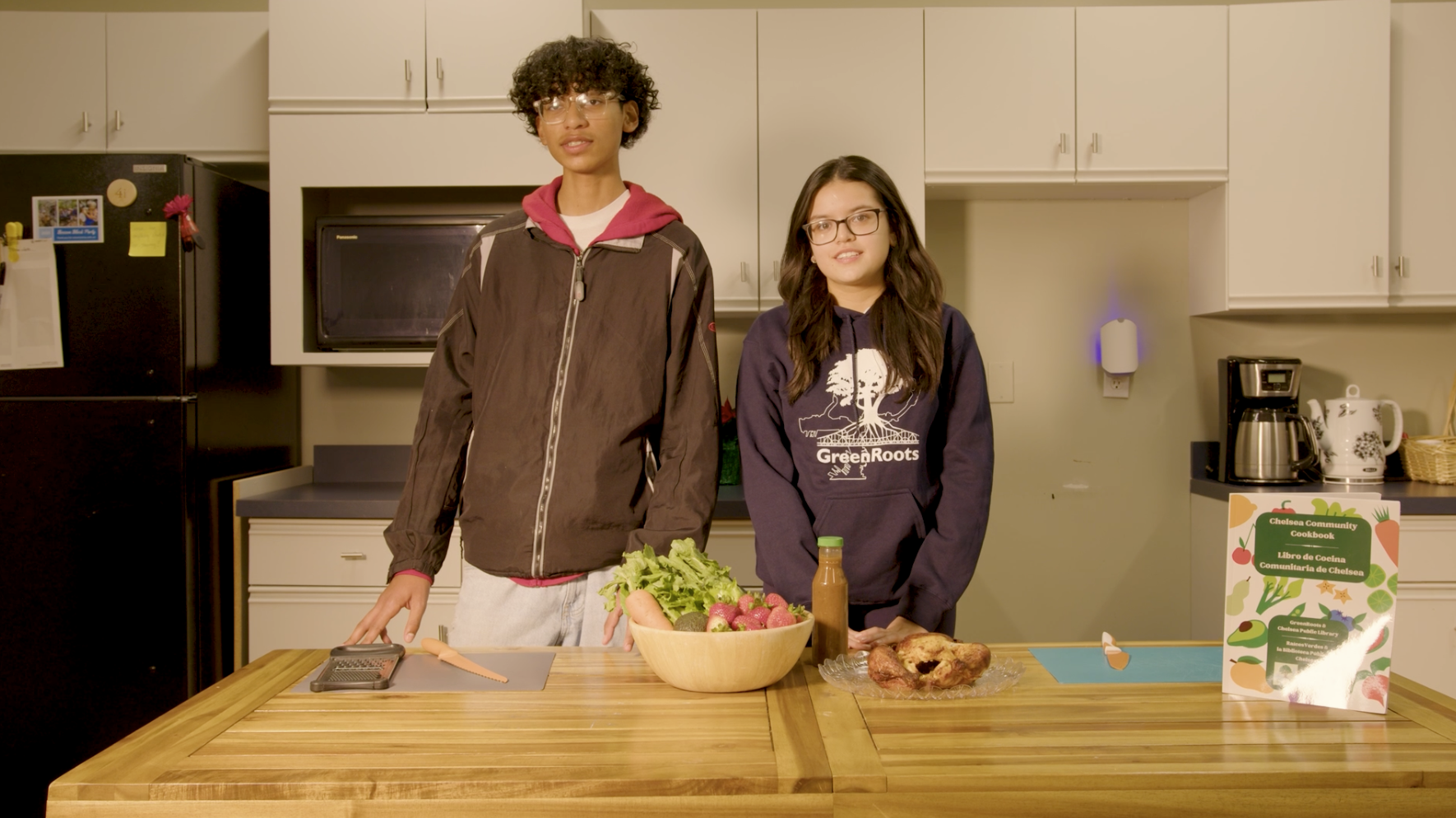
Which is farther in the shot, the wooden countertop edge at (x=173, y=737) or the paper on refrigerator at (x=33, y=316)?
the paper on refrigerator at (x=33, y=316)

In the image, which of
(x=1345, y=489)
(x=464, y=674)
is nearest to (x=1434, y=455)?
(x=1345, y=489)

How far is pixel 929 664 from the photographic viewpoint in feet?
3.56

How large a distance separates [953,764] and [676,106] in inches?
82.8

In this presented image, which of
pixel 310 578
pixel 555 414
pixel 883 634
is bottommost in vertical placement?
pixel 310 578

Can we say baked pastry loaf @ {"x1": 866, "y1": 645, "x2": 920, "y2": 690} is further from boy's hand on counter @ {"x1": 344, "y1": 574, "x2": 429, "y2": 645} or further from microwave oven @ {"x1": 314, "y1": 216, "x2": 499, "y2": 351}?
microwave oven @ {"x1": 314, "y1": 216, "x2": 499, "y2": 351}

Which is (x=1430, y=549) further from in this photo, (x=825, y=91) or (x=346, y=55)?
(x=346, y=55)

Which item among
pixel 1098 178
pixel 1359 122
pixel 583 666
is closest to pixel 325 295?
pixel 583 666

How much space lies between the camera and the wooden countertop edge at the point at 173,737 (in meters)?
0.85

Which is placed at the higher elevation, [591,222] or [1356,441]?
[591,222]

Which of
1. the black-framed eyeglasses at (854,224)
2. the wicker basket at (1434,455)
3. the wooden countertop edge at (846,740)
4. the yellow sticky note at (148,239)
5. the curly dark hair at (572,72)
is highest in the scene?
the curly dark hair at (572,72)

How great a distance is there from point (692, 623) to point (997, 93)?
2065mm

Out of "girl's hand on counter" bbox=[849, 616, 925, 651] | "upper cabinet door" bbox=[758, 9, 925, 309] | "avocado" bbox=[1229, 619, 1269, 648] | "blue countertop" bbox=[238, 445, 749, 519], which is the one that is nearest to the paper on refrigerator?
"blue countertop" bbox=[238, 445, 749, 519]

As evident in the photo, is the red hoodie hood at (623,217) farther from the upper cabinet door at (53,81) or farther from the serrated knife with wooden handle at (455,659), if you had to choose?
the upper cabinet door at (53,81)

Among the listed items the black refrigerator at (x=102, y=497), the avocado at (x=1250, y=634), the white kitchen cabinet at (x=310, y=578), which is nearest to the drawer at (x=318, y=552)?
the white kitchen cabinet at (x=310, y=578)
